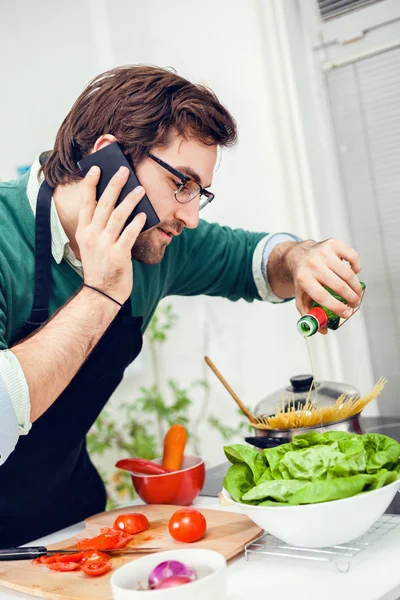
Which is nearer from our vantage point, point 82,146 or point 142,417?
point 82,146

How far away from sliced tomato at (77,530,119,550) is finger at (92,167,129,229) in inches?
20.9

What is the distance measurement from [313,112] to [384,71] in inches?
9.9

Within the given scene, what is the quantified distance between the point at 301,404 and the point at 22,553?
1.87ft

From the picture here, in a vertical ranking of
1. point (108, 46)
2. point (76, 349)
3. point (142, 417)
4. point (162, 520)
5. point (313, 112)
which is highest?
point (108, 46)

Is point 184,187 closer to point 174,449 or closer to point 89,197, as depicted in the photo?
point 89,197

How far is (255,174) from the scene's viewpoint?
245 cm

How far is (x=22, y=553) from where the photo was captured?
1.21 metres

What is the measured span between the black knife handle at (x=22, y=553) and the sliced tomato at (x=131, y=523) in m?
0.13

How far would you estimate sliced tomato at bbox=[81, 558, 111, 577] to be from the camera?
109cm

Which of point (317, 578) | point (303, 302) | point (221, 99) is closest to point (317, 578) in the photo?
point (317, 578)

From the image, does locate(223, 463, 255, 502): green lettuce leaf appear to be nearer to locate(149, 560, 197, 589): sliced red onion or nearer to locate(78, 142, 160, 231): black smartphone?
locate(149, 560, 197, 589): sliced red onion

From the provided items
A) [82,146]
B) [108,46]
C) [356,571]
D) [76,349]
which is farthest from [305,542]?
[108,46]

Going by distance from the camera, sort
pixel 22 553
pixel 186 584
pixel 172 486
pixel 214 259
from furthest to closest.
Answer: pixel 214 259 → pixel 172 486 → pixel 22 553 → pixel 186 584

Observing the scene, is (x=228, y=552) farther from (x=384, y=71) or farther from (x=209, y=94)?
(x=384, y=71)
